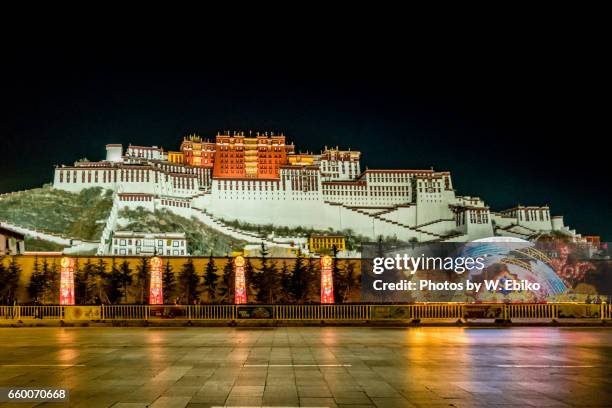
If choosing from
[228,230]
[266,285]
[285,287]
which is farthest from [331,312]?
[228,230]

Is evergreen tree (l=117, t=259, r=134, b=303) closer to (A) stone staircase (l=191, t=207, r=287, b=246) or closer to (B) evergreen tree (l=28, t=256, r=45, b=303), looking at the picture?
(B) evergreen tree (l=28, t=256, r=45, b=303)

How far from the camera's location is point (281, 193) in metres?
98.7

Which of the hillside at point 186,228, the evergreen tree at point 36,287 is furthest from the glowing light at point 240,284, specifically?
the hillside at point 186,228

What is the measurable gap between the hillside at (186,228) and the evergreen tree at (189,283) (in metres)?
35.0

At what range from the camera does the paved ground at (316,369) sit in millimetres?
8000

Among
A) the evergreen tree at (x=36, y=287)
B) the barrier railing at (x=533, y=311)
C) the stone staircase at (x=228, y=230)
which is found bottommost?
the barrier railing at (x=533, y=311)

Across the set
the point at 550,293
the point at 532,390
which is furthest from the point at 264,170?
the point at 532,390

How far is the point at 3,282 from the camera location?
38125 mm

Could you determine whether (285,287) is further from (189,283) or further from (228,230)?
(228,230)

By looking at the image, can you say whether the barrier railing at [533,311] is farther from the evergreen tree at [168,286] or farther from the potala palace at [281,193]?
the potala palace at [281,193]

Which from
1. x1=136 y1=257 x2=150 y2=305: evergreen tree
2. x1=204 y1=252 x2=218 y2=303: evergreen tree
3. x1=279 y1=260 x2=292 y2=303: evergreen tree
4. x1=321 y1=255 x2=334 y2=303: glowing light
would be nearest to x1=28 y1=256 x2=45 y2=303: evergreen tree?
x1=136 y1=257 x2=150 y2=305: evergreen tree

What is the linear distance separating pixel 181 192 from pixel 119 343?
272 feet

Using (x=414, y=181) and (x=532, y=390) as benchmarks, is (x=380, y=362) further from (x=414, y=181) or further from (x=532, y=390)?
(x=414, y=181)

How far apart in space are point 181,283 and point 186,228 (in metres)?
43.3
